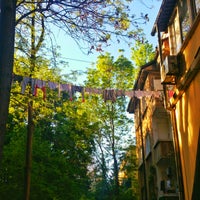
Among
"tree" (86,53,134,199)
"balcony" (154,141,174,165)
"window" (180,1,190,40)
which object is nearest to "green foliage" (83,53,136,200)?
"tree" (86,53,134,199)

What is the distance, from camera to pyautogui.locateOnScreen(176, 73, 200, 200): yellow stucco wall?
29.8 ft

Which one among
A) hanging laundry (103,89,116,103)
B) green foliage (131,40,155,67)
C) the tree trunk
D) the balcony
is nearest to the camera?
the tree trunk

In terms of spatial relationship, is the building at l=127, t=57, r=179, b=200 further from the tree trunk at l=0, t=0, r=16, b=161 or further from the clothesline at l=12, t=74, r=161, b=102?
the tree trunk at l=0, t=0, r=16, b=161

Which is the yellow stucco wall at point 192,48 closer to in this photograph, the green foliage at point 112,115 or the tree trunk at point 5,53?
the tree trunk at point 5,53

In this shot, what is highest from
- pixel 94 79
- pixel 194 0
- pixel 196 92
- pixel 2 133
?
pixel 94 79

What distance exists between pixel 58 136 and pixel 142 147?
6139 mm

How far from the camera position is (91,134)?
96.5 feet

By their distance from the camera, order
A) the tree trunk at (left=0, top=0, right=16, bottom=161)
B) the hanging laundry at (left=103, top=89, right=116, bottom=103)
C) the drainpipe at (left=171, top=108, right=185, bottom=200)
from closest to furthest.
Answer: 1. the tree trunk at (left=0, top=0, right=16, bottom=161)
2. the drainpipe at (left=171, top=108, right=185, bottom=200)
3. the hanging laundry at (left=103, top=89, right=116, bottom=103)

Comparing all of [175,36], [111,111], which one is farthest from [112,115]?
[175,36]

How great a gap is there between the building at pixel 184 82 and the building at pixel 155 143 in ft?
17.0

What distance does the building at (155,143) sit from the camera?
19.5 m

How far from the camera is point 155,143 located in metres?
20.9

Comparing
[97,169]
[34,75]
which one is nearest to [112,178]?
[97,169]

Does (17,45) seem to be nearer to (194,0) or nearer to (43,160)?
(194,0)
